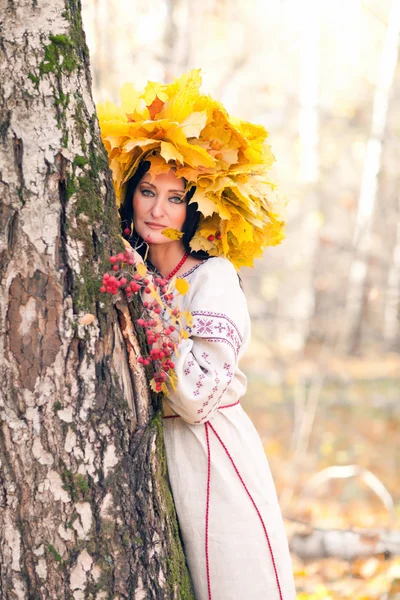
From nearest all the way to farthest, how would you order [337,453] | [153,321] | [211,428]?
[153,321], [211,428], [337,453]

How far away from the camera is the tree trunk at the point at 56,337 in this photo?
5.90 ft

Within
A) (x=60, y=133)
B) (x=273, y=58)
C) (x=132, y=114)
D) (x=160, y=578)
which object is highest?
(x=273, y=58)

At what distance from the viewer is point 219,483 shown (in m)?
2.25

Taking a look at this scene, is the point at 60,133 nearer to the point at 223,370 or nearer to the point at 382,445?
the point at 223,370

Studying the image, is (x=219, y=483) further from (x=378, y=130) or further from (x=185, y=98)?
(x=378, y=130)

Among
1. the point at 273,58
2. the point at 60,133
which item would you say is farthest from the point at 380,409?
the point at 60,133

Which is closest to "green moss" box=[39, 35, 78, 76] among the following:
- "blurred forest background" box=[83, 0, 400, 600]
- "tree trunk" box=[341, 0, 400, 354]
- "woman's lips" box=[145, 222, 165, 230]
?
"woman's lips" box=[145, 222, 165, 230]

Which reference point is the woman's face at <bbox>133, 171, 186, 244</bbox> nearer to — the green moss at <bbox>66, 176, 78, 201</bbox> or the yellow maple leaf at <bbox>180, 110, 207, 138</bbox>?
the yellow maple leaf at <bbox>180, 110, 207, 138</bbox>

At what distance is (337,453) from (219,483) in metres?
6.51

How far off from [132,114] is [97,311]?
0.77m

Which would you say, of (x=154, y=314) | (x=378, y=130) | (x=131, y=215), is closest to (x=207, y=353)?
(x=154, y=314)

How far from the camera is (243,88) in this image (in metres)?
11.9

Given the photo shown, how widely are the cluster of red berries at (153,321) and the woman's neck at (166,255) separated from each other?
313mm

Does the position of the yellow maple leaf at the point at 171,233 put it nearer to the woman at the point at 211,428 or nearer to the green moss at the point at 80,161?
the woman at the point at 211,428
